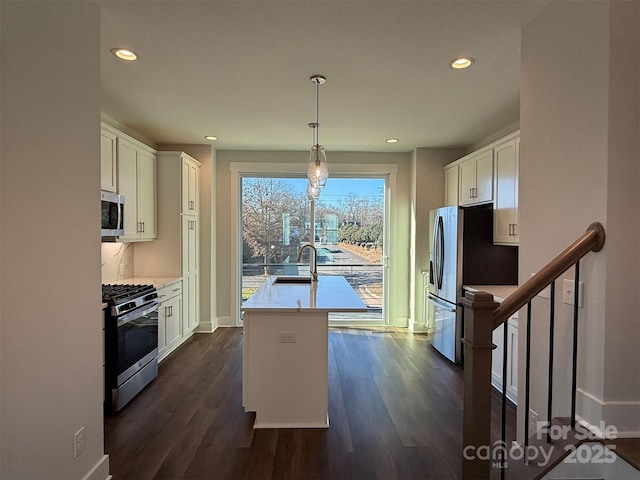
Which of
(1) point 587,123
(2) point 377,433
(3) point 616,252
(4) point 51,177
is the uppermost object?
(1) point 587,123

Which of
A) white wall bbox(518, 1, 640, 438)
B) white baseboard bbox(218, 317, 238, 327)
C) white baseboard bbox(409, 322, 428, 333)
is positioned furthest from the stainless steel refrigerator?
white baseboard bbox(218, 317, 238, 327)

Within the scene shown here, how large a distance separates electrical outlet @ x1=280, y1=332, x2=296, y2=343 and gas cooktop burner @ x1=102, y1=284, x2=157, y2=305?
1.33m

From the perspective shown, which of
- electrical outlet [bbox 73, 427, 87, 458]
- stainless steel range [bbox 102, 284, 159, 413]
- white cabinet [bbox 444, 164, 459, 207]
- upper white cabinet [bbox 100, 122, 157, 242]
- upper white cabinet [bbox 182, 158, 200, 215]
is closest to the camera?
electrical outlet [bbox 73, 427, 87, 458]

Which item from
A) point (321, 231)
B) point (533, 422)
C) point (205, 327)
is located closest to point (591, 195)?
point (533, 422)

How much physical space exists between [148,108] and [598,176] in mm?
3619

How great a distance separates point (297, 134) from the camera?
4.43m

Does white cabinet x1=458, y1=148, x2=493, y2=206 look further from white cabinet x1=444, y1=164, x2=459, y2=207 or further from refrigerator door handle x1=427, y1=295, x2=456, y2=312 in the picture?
refrigerator door handle x1=427, y1=295, x2=456, y2=312

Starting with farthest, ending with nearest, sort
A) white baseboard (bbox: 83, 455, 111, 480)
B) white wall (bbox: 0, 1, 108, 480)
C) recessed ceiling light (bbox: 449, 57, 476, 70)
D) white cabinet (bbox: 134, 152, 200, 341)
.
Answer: white cabinet (bbox: 134, 152, 200, 341) → recessed ceiling light (bbox: 449, 57, 476, 70) → white baseboard (bbox: 83, 455, 111, 480) → white wall (bbox: 0, 1, 108, 480)

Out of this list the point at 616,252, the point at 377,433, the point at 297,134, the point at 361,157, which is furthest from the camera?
the point at 361,157

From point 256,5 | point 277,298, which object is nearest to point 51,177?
point 256,5

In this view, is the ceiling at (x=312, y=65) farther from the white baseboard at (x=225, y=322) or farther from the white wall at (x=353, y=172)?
the white baseboard at (x=225, y=322)

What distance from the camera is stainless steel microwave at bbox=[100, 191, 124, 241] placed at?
3.16m

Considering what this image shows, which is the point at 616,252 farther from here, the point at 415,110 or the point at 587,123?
the point at 415,110

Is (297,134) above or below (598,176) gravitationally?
above
